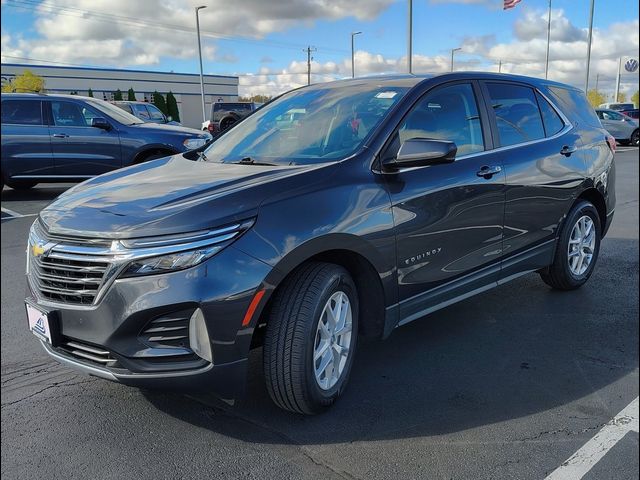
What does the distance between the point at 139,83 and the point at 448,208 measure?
6218 cm

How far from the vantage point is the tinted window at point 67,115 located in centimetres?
946

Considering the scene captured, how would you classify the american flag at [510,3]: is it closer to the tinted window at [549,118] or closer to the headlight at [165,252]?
the tinted window at [549,118]

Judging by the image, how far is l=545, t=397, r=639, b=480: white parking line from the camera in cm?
240

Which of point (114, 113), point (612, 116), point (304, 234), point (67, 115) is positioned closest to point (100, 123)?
point (114, 113)

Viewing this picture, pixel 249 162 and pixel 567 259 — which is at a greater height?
pixel 249 162

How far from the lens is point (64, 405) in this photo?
2971mm

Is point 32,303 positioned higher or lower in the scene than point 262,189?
lower

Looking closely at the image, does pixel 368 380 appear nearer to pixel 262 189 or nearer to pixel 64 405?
pixel 262 189

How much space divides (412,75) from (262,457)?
2598 mm

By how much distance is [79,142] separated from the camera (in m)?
9.45

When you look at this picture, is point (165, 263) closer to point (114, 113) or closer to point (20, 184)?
point (114, 113)

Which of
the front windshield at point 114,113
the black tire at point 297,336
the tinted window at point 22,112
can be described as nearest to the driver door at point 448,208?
the black tire at point 297,336

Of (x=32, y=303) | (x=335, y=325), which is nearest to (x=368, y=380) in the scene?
(x=335, y=325)

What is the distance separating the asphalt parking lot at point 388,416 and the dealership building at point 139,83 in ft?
183
